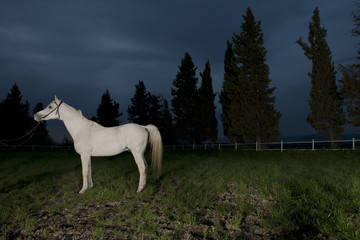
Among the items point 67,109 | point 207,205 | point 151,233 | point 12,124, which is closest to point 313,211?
point 207,205

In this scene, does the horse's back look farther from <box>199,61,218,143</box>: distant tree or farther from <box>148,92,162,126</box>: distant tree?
<box>148,92,162,126</box>: distant tree

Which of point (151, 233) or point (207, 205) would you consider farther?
point (207, 205)

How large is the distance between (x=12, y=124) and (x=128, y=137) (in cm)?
3724

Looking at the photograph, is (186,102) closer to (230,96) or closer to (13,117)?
(230,96)

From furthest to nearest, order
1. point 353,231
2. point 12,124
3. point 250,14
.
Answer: point 12,124
point 250,14
point 353,231

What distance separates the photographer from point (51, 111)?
616cm

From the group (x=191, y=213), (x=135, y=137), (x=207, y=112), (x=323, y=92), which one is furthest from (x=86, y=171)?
(x=207, y=112)

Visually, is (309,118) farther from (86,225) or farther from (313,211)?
(86,225)

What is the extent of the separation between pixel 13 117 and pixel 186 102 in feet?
83.9

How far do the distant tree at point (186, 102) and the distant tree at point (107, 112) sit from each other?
36.9 ft

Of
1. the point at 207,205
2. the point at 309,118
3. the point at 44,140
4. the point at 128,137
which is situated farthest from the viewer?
the point at 44,140

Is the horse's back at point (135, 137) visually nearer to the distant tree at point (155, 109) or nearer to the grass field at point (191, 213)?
the grass field at point (191, 213)

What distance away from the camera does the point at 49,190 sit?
647cm

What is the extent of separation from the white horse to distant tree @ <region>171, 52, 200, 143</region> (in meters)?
26.1
